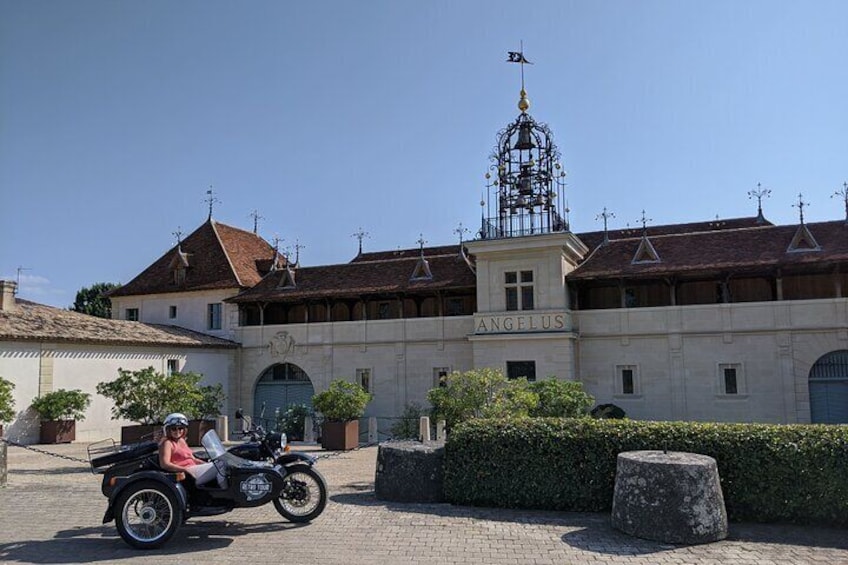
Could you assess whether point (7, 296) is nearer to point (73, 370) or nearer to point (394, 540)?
point (73, 370)

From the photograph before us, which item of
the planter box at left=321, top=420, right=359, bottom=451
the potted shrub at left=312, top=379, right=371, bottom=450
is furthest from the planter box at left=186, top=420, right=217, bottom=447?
the planter box at left=321, top=420, right=359, bottom=451

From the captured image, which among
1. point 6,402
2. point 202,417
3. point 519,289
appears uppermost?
point 519,289

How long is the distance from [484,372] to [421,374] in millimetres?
10592

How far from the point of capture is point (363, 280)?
2869 cm

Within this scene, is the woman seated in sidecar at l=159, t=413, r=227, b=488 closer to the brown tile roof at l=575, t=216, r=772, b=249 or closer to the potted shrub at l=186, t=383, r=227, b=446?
the potted shrub at l=186, t=383, r=227, b=446

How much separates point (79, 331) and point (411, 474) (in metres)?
16.5

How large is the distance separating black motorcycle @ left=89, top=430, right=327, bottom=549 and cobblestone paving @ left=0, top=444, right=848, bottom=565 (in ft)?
0.79

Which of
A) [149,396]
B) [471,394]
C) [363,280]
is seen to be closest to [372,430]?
[363,280]

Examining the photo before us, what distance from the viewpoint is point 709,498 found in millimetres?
8367

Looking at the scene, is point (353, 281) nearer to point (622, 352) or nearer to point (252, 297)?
point (252, 297)

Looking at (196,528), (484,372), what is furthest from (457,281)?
(196,528)

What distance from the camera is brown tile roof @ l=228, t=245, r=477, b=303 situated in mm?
26922

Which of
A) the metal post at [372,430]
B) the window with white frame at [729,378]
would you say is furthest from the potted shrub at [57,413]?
the window with white frame at [729,378]

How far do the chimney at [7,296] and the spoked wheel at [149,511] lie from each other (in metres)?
17.3
